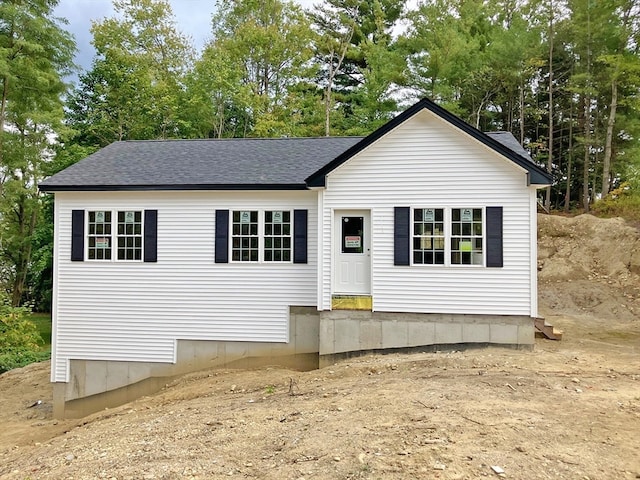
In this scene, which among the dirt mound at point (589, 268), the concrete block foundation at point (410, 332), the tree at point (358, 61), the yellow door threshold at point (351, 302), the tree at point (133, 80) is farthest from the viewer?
the tree at point (358, 61)

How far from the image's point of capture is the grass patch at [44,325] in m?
22.3

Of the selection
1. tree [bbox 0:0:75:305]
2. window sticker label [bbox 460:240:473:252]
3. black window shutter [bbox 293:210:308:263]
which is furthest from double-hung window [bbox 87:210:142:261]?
tree [bbox 0:0:75:305]

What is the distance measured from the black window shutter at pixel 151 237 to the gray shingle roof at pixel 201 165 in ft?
2.34

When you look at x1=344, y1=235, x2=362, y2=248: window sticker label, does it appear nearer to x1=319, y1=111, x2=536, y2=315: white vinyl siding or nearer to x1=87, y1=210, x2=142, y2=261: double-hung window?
x1=319, y1=111, x2=536, y2=315: white vinyl siding

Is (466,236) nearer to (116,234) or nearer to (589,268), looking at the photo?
(116,234)

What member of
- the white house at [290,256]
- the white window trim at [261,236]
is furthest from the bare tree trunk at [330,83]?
the white window trim at [261,236]

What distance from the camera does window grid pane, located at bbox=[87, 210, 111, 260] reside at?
10.5m

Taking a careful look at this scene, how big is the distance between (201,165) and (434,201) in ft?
19.8

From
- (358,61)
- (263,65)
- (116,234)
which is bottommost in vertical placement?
(116,234)

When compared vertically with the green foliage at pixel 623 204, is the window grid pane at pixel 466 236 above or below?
below

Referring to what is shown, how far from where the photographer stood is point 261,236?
10.2m

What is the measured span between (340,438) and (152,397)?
250 inches

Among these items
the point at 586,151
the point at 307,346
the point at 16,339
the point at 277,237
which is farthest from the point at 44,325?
the point at 586,151

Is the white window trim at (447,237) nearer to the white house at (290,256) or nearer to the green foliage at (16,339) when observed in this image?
the white house at (290,256)
